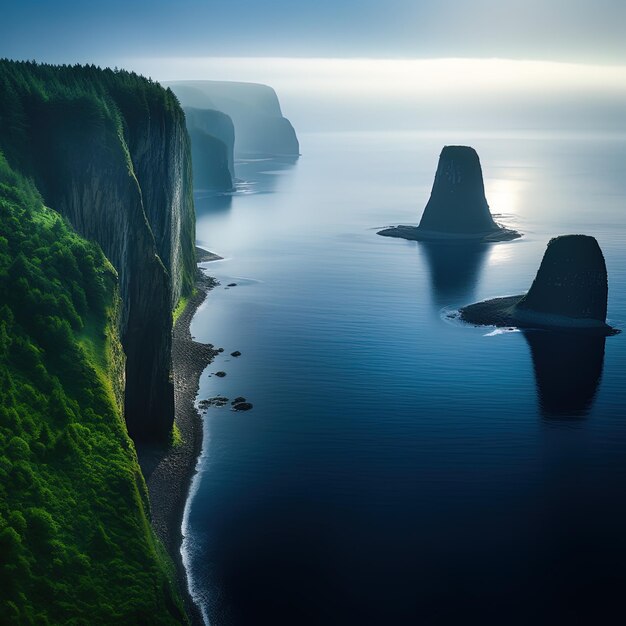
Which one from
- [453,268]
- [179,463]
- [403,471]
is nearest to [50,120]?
[179,463]

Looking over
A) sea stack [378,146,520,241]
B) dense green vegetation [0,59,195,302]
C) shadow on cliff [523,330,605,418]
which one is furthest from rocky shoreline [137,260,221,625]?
sea stack [378,146,520,241]

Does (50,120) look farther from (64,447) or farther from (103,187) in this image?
(64,447)

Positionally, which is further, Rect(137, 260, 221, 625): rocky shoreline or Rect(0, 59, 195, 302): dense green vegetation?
Rect(0, 59, 195, 302): dense green vegetation

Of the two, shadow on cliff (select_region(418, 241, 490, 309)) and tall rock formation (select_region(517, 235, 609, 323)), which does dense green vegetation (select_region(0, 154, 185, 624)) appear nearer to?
tall rock formation (select_region(517, 235, 609, 323))

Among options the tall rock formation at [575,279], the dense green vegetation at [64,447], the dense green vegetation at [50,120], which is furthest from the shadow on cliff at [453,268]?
the dense green vegetation at [64,447]

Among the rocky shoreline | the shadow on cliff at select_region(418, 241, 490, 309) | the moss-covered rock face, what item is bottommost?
the shadow on cliff at select_region(418, 241, 490, 309)

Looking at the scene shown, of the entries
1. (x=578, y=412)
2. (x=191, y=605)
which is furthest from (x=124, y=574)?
(x=578, y=412)
